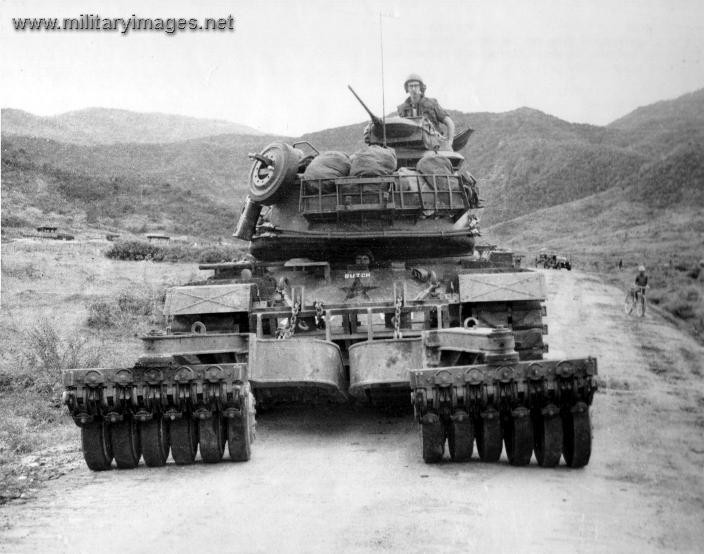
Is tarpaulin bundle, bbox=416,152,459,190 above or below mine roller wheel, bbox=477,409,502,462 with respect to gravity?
above

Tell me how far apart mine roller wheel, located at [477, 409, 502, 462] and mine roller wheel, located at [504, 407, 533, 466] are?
0.12m

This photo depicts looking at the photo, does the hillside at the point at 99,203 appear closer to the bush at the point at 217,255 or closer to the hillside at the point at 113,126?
the bush at the point at 217,255

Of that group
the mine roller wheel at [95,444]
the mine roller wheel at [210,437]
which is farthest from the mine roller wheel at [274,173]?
the mine roller wheel at [95,444]

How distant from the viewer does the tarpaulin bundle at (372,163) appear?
10.2m

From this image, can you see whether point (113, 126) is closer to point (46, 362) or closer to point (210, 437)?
point (46, 362)

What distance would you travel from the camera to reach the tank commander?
44.2 feet

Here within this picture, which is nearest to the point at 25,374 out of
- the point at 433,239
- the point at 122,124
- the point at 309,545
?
the point at 433,239

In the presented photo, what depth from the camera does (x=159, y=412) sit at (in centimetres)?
707

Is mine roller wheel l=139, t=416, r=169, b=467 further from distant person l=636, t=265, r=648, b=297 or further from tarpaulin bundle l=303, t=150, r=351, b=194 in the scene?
distant person l=636, t=265, r=648, b=297

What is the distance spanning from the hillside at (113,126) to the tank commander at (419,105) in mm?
61997

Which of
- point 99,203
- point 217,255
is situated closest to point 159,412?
point 217,255

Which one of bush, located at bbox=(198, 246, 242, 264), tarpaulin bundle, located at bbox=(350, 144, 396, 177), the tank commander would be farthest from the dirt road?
bush, located at bbox=(198, 246, 242, 264)

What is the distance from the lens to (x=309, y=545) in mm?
4926

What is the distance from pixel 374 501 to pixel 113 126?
8541cm
